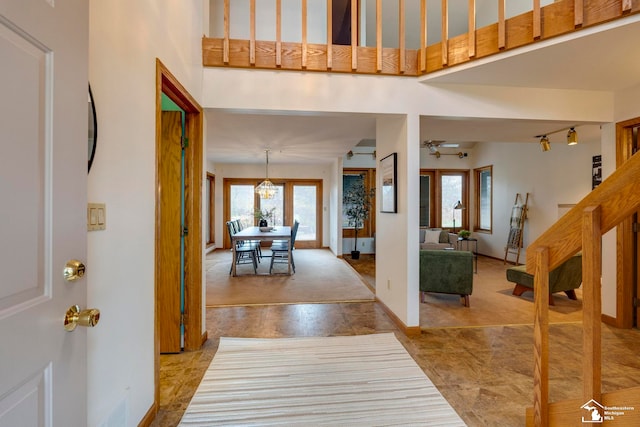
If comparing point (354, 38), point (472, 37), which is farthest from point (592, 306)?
point (354, 38)

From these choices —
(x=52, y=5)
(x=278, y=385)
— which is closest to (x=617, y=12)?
(x=52, y=5)

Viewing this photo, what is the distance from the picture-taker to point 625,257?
114 inches

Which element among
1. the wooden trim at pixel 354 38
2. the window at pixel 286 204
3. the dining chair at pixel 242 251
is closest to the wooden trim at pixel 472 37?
the wooden trim at pixel 354 38

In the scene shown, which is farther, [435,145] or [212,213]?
[212,213]

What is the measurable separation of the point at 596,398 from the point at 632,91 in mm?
3264

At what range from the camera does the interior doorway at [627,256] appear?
284 centimetres

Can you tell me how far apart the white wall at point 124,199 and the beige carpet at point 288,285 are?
208 cm

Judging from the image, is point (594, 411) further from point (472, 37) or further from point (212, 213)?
point (212, 213)

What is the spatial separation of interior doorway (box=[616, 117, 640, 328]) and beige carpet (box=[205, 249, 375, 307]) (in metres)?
2.54

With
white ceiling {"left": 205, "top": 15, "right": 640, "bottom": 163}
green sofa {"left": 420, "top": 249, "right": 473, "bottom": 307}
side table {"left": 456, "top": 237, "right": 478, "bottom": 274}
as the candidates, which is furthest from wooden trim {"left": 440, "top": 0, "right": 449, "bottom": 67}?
side table {"left": 456, "top": 237, "right": 478, "bottom": 274}

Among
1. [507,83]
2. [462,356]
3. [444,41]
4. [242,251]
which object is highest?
[444,41]

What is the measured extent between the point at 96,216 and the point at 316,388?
1.63 meters

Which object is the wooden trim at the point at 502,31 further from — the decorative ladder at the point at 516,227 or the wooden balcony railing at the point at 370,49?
the decorative ladder at the point at 516,227

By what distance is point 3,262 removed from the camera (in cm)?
61
